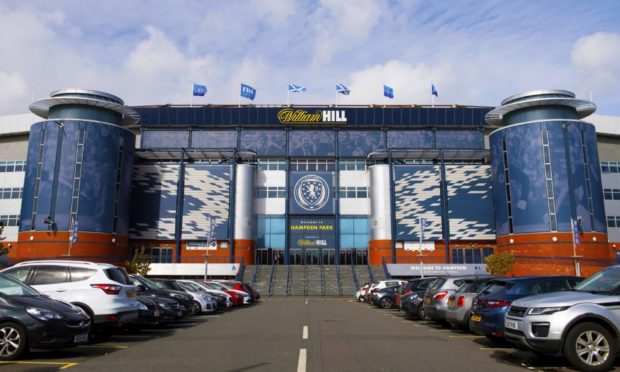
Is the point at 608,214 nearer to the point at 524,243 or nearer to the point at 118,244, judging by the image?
the point at 524,243

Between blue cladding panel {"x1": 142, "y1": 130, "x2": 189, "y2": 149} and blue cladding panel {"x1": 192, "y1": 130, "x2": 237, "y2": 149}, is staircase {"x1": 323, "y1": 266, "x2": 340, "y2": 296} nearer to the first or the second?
blue cladding panel {"x1": 192, "y1": 130, "x2": 237, "y2": 149}

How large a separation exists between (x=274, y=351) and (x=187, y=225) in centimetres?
4824

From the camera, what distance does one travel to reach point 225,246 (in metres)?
56.8

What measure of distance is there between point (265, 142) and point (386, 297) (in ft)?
125

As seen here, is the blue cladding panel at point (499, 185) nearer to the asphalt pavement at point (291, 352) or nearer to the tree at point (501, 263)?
the tree at point (501, 263)

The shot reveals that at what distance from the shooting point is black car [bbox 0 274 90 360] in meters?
8.87

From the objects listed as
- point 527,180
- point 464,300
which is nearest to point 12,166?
point 527,180

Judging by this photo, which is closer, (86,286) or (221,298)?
(86,286)

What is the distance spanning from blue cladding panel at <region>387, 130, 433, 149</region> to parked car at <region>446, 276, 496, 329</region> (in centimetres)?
4894

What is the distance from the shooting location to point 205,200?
57312mm

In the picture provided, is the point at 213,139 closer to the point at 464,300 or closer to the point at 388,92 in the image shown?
the point at 388,92

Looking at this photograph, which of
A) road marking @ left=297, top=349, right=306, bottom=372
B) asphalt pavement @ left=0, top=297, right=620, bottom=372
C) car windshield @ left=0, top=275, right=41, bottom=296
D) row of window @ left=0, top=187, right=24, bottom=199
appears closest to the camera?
road marking @ left=297, top=349, right=306, bottom=372

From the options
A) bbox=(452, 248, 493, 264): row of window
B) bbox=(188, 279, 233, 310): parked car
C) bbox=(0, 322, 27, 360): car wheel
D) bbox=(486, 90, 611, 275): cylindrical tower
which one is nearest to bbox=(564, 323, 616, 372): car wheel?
bbox=(0, 322, 27, 360): car wheel

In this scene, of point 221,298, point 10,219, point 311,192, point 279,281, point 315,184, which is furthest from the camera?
point 315,184
